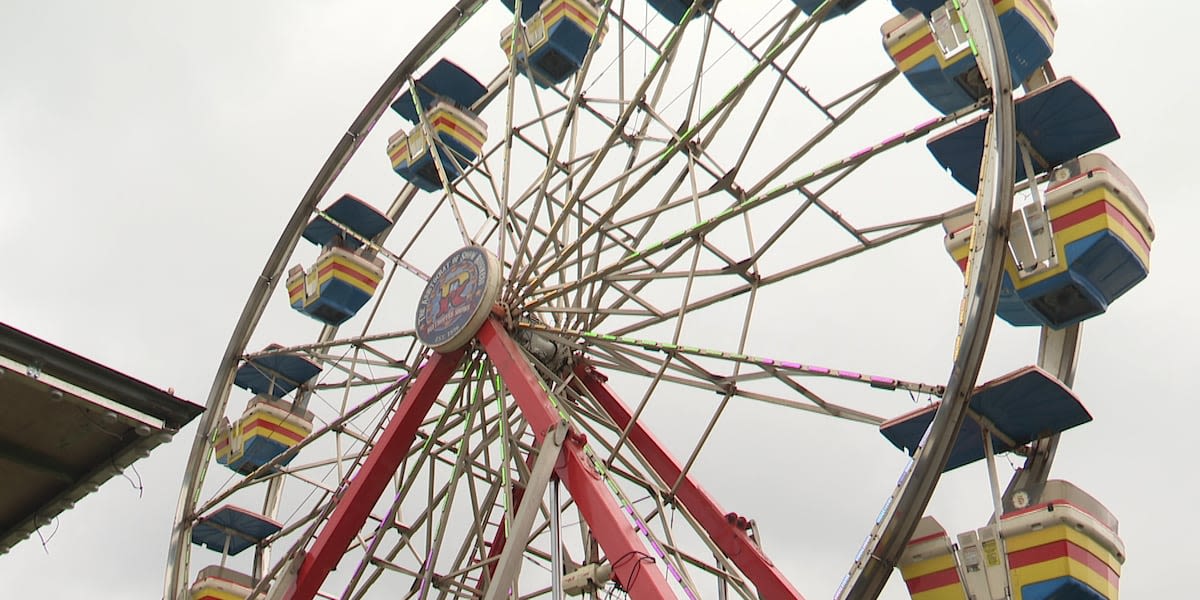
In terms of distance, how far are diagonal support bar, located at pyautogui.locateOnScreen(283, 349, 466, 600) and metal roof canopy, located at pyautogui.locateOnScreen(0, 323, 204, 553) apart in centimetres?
455

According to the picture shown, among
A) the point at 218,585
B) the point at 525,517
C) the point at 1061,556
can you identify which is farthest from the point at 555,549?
the point at 218,585

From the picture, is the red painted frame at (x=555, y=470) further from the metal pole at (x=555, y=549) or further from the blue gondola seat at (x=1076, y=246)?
the blue gondola seat at (x=1076, y=246)

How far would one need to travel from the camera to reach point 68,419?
617cm

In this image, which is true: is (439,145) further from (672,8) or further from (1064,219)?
(1064,219)

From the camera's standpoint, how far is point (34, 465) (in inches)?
254

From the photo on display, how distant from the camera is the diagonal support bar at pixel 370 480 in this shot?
11.1m

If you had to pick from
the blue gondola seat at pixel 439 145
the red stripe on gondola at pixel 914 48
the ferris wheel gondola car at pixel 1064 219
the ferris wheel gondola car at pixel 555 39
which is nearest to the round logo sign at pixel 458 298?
the ferris wheel gondola car at pixel 555 39

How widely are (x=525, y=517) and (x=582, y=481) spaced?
0.52 m

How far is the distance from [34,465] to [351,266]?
9664 millimetres

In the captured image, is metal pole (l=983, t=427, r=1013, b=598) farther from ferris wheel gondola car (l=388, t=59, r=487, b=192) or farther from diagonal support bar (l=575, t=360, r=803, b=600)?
ferris wheel gondola car (l=388, t=59, r=487, b=192)

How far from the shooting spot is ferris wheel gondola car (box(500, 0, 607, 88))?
45.7 ft

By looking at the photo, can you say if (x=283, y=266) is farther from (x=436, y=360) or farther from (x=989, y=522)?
(x=989, y=522)

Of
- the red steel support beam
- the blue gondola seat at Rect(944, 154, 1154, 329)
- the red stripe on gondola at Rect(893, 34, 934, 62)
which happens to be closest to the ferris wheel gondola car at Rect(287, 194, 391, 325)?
the red steel support beam

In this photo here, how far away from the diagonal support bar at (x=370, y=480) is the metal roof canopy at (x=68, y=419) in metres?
4.55
